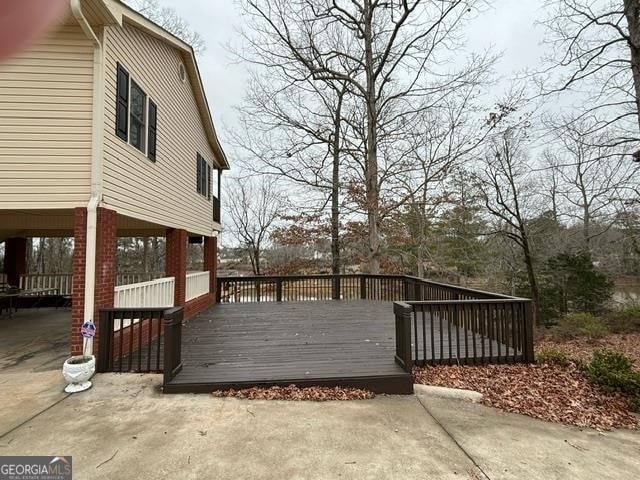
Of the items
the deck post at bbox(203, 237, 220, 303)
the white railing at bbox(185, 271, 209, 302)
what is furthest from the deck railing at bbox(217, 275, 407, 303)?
the white railing at bbox(185, 271, 209, 302)

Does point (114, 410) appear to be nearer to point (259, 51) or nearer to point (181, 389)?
point (181, 389)

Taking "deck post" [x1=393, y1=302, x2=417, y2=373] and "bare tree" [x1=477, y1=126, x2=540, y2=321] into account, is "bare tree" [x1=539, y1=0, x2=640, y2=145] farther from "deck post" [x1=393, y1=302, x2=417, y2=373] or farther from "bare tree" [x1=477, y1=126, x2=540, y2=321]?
"deck post" [x1=393, y1=302, x2=417, y2=373]

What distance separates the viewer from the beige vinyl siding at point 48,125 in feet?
14.2

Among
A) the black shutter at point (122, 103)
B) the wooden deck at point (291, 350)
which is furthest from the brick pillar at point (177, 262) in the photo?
the black shutter at point (122, 103)

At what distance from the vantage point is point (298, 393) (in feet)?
12.2

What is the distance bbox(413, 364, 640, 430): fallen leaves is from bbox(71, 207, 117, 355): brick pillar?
4556 mm

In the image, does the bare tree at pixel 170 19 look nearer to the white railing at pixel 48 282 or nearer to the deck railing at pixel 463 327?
the white railing at pixel 48 282

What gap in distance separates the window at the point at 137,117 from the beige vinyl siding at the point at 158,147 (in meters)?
0.14


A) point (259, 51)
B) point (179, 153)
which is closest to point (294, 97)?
point (259, 51)

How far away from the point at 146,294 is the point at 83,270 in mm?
1709

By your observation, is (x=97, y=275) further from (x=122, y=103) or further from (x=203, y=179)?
(x=203, y=179)

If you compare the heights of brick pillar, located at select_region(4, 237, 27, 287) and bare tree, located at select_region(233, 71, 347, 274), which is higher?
bare tree, located at select_region(233, 71, 347, 274)

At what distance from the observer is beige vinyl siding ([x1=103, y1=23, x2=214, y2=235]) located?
15.4 feet

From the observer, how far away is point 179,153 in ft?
24.9
